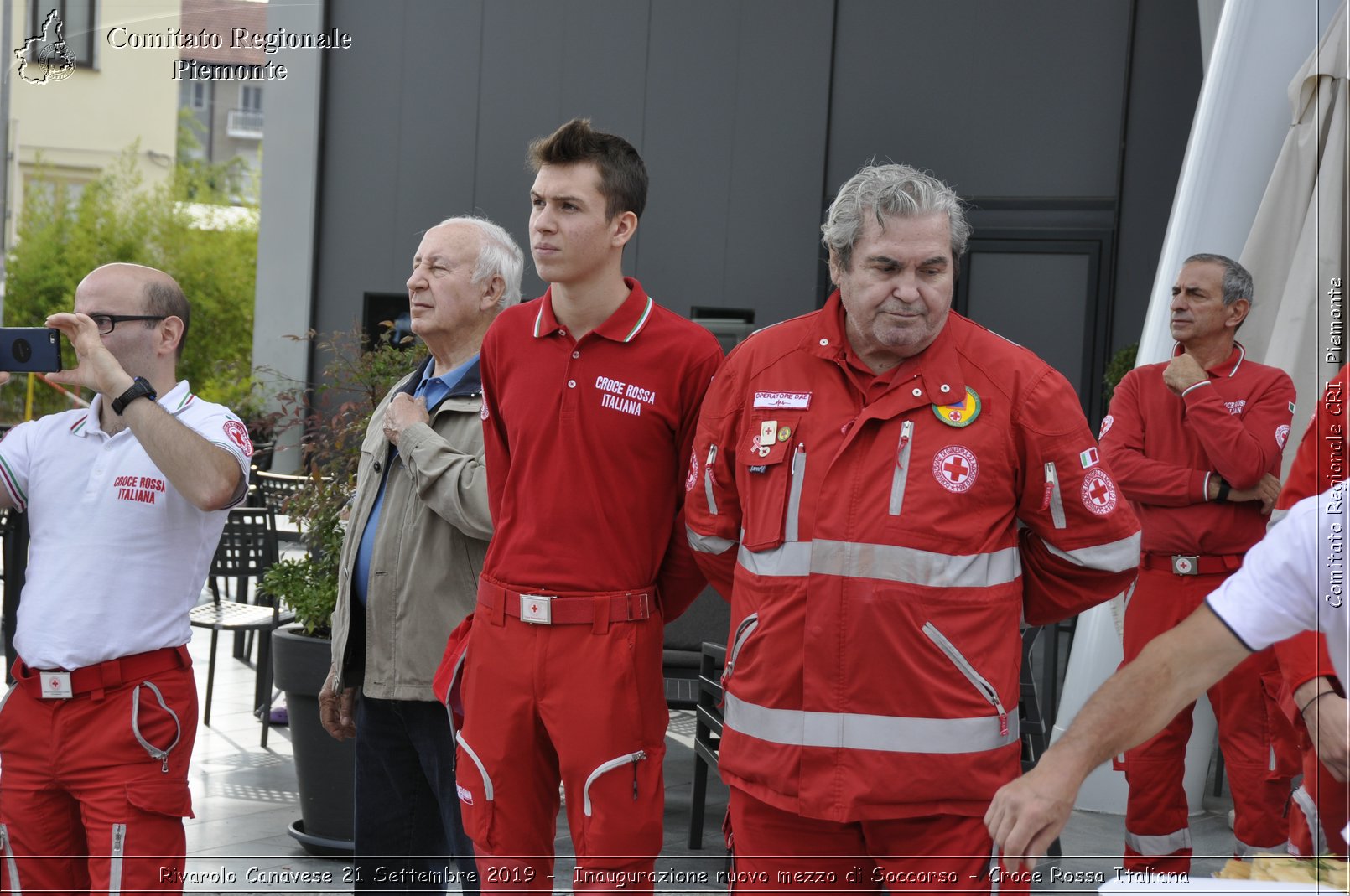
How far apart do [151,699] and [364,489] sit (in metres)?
0.80

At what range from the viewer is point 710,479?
2857 mm

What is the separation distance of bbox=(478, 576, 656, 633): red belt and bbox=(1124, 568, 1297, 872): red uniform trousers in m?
2.43

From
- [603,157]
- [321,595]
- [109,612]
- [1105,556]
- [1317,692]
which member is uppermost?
[603,157]

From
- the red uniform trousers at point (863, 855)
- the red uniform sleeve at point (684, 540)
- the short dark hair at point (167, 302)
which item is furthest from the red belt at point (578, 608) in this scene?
the short dark hair at point (167, 302)

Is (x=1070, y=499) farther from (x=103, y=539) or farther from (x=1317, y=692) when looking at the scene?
(x=103, y=539)

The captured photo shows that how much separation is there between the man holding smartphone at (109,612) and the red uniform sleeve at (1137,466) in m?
3.08

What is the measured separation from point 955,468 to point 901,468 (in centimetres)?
10

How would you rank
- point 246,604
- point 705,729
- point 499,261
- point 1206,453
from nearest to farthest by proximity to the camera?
1. point 499,261
2. point 1206,453
3. point 705,729
4. point 246,604

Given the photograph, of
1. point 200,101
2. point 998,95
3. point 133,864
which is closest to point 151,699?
point 133,864

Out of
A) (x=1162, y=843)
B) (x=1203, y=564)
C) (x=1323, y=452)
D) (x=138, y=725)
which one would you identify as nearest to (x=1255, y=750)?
(x=1162, y=843)

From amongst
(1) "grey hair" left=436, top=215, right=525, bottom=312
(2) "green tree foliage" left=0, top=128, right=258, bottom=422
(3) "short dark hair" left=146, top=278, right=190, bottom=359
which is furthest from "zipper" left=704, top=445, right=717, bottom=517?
(2) "green tree foliage" left=0, top=128, right=258, bottom=422

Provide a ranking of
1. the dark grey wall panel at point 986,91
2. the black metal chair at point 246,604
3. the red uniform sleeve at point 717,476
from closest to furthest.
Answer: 1. the red uniform sleeve at point 717,476
2. the black metal chair at point 246,604
3. the dark grey wall panel at point 986,91

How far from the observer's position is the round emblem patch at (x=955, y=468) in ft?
→ 8.45

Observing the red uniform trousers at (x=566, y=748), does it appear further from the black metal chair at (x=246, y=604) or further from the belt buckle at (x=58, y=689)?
the black metal chair at (x=246, y=604)
